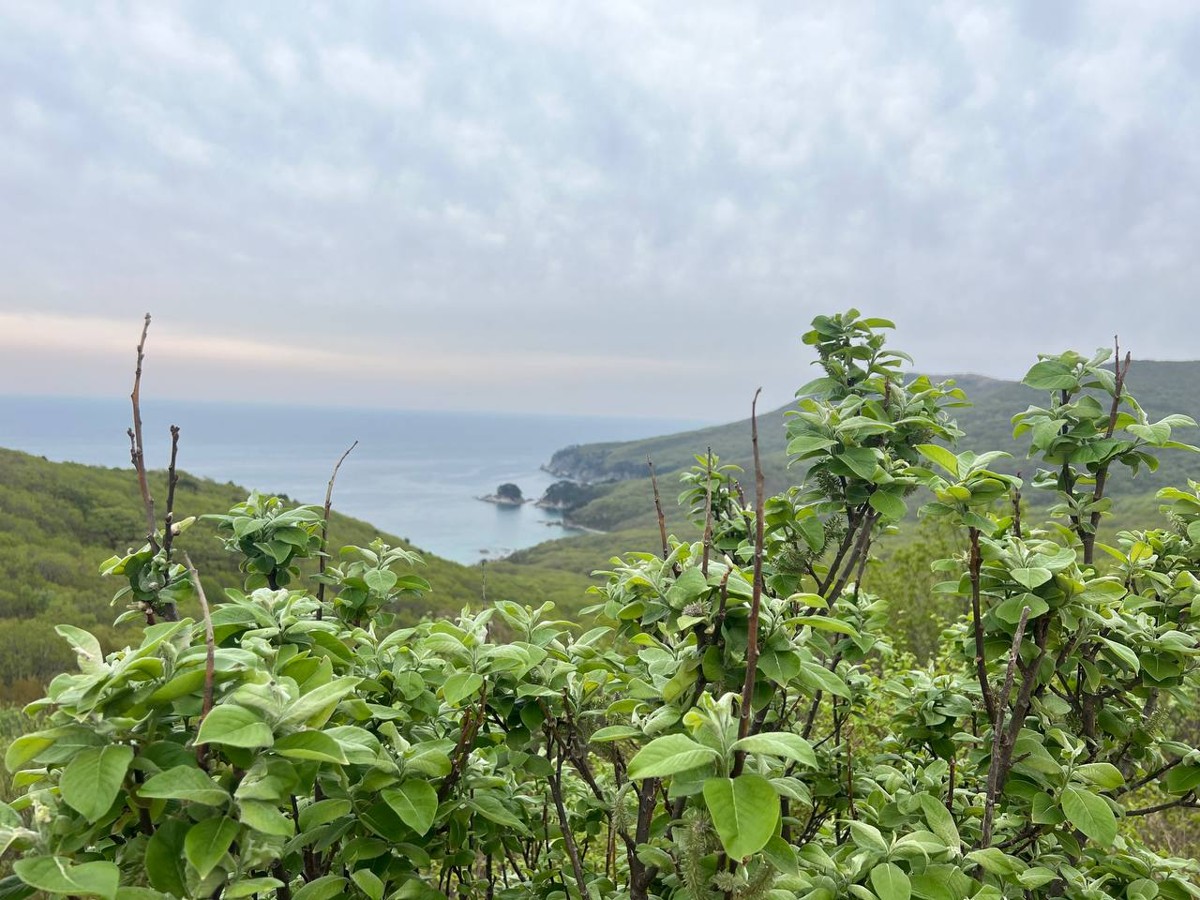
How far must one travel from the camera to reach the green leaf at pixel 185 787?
135cm

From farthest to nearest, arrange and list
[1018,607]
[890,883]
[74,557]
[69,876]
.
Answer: [74,557], [1018,607], [890,883], [69,876]

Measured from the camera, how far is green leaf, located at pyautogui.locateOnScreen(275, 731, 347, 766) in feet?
4.78

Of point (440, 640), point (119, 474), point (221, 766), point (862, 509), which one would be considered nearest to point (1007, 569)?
point (862, 509)

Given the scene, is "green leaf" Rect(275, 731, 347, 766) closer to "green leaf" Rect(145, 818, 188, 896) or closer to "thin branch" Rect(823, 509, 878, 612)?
"green leaf" Rect(145, 818, 188, 896)

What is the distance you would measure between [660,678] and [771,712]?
0.74 metres

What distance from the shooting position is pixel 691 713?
166cm

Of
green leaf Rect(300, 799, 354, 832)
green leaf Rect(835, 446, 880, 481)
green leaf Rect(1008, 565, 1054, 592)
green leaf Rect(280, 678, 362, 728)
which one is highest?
green leaf Rect(835, 446, 880, 481)

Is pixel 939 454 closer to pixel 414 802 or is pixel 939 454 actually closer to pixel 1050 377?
pixel 1050 377

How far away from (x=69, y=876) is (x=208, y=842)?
0.24 meters

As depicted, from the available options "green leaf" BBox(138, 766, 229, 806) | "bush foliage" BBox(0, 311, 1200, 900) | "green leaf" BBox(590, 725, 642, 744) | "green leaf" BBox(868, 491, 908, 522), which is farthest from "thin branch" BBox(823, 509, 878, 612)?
"green leaf" BBox(138, 766, 229, 806)

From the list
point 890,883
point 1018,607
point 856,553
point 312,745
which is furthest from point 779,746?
point 856,553

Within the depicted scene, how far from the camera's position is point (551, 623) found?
2.92 metres

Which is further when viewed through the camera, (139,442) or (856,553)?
(856,553)

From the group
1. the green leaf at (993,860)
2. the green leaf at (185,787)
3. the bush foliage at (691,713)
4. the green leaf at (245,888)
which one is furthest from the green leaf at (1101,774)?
the green leaf at (185,787)
